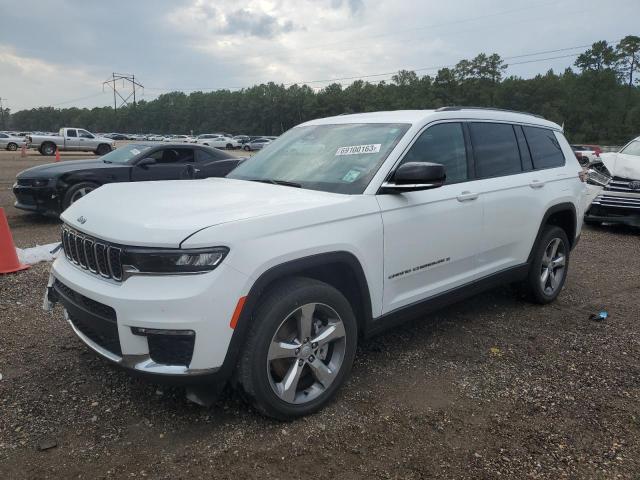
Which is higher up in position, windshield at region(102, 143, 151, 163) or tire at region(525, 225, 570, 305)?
windshield at region(102, 143, 151, 163)

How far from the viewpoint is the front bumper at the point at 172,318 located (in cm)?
245

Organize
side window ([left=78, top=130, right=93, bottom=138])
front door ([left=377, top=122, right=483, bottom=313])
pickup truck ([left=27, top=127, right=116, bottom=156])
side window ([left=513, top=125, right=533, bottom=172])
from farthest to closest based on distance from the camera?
side window ([left=78, top=130, right=93, bottom=138])
pickup truck ([left=27, top=127, right=116, bottom=156])
side window ([left=513, top=125, right=533, bottom=172])
front door ([left=377, top=122, right=483, bottom=313])

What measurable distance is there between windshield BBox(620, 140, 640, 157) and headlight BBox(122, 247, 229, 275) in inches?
377

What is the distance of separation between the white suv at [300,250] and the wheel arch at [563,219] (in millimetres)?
255

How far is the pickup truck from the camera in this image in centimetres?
3241

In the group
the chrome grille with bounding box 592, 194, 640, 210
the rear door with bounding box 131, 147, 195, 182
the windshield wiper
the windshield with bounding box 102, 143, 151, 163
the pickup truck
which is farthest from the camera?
the pickup truck

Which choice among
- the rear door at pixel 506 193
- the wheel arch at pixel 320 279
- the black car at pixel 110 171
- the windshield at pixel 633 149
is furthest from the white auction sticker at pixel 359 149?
the windshield at pixel 633 149

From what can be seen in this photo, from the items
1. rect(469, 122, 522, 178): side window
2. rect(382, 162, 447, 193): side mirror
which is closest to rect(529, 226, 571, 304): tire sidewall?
rect(469, 122, 522, 178): side window

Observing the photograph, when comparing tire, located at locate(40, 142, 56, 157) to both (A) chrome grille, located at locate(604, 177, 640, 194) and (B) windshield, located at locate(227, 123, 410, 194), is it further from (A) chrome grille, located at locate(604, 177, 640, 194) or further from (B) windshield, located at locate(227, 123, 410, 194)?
(B) windshield, located at locate(227, 123, 410, 194)

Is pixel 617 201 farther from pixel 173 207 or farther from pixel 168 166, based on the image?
pixel 173 207

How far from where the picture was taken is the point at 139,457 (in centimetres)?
261

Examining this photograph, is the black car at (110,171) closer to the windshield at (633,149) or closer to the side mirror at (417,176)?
the side mirror at (417,176)

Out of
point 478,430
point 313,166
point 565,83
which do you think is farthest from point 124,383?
point 565,83

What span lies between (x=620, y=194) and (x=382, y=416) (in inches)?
311
